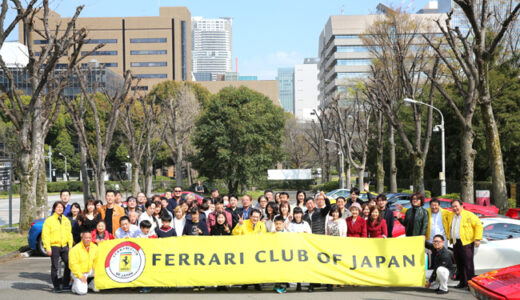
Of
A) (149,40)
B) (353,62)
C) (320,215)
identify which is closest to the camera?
(320,215)

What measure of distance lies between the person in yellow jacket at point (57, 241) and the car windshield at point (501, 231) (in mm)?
8870

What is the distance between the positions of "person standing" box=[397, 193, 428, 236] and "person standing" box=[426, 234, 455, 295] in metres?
0.52

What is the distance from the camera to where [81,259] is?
32.0 ft

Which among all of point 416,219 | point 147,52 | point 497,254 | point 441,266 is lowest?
point 497,254

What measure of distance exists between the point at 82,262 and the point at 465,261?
7034 mm

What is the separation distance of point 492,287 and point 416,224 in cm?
413

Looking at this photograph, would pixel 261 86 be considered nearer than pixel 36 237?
No

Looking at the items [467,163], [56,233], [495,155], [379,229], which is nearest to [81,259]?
[56,233]

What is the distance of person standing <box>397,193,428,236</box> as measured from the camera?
10578mm

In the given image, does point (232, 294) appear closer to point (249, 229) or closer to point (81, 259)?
point (249, 229)

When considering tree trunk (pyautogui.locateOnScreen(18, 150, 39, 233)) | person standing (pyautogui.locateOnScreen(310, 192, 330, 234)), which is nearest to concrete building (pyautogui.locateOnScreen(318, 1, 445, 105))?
tree trunk (pyautogui.locateOnScreen(18, 150, 39, 233))

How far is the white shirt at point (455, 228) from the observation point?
32.7ft

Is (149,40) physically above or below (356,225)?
above

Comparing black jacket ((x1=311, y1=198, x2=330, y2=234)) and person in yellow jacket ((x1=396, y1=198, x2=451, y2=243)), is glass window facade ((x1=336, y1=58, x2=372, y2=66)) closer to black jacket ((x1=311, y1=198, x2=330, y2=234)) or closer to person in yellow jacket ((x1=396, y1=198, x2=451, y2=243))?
black jacket ((x1=311, y1=198, x2=330, y2=234))
